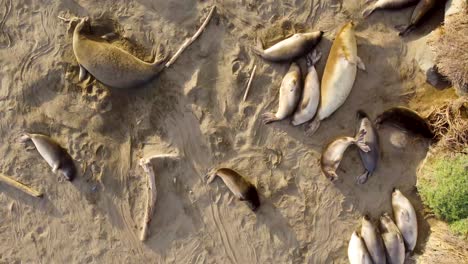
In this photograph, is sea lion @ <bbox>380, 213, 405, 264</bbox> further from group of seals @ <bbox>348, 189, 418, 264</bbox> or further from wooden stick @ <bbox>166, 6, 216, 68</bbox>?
wooden stick @ <bbox>166, 6, 216, 68</bbox>

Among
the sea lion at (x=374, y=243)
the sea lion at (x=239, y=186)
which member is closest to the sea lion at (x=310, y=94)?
the sea lion at (x=239, y=186)

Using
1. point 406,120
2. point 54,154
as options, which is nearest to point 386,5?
point 406,120

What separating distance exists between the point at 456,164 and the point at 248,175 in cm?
285

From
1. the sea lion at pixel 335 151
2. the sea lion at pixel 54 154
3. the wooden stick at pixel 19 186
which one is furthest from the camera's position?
the wooden stick at pixel 19 186

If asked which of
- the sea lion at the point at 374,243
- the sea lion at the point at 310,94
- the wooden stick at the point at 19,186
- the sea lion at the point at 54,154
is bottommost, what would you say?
the wooden stick at the point at 19,186

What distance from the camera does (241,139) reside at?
6.81 metres

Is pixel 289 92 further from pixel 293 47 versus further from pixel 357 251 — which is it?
pixel 357 251

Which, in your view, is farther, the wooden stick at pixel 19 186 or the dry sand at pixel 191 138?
the wooden stick at pixel 19 186

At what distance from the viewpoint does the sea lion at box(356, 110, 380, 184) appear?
6531mm

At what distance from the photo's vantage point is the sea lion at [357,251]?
652 cm

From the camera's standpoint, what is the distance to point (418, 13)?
645cm

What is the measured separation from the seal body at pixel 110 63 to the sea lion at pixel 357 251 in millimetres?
3737

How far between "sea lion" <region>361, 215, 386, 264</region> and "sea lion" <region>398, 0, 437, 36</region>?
2.83m

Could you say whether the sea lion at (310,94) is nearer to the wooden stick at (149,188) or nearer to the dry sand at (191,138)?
the dry sand at (191,138)
